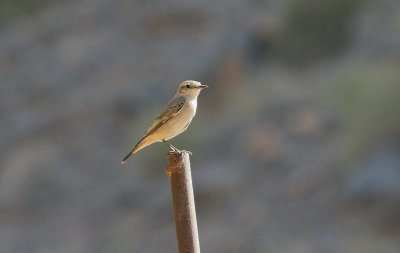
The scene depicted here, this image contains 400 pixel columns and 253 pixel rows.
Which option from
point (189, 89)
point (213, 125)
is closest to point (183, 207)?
point (189, 89)

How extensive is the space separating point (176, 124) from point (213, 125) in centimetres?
1397

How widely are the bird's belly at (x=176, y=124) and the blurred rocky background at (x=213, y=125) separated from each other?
33.2 ft

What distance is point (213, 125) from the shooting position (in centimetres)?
2159

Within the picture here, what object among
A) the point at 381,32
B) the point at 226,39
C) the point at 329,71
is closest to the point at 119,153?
the point at 226,39

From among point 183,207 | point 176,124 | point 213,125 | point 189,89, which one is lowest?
point 183,207

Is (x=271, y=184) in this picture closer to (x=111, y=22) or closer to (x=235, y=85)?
(x=235, y=85)

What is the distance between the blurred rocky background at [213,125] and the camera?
18.7 metres

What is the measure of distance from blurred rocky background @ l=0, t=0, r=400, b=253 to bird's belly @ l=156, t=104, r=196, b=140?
10131 millimetres

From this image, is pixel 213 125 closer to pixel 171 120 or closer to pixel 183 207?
pixel 171 120

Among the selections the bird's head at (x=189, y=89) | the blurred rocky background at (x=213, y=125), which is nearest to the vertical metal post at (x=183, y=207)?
the bird's head at (x=189, y=89)

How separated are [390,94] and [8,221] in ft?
31.3

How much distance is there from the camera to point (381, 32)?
22812 mm

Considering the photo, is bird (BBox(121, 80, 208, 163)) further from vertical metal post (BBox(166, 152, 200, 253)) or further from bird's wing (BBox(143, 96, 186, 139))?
vertical metal post (BBox(166, 152, 200, 253))

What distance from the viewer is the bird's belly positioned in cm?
758
